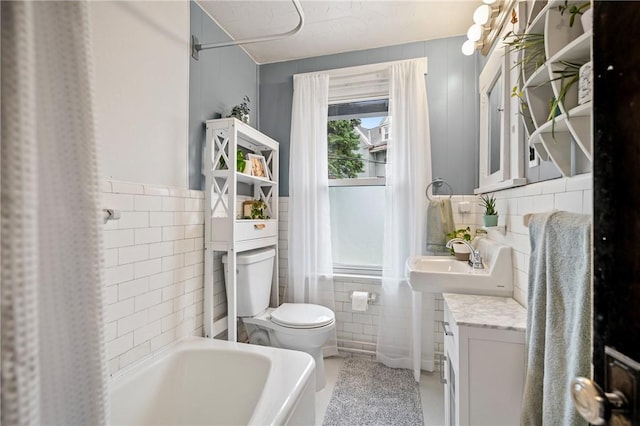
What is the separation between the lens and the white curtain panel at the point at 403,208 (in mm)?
2150

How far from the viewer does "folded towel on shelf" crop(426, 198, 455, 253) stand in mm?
2068

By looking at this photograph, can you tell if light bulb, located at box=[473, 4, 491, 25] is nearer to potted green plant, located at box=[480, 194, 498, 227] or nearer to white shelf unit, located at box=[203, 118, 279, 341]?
potted green plant, located at box=[480, 194, 498, 227]

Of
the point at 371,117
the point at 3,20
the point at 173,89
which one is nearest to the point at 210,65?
the point at 173,89

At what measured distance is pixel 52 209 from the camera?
1.07ft

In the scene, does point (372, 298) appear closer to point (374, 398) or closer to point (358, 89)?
point (374, 398)

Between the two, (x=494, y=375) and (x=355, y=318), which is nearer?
(x=494, y=375)

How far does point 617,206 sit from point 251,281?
1881 millimetres

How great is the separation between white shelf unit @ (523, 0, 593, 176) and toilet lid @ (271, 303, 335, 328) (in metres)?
1.51

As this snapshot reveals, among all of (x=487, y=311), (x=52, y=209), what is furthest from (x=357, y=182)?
(x=52, y=209)

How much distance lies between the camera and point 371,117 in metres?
2.50

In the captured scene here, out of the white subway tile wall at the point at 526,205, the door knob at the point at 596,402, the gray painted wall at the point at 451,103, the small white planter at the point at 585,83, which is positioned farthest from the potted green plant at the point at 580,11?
the gray painted wall at the point at 451,103

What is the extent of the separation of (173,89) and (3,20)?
157 centimetres

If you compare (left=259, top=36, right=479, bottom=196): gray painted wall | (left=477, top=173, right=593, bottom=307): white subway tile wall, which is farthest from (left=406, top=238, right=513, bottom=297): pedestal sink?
(left=259, top=36, right=479, bottom=196): gray painted wall

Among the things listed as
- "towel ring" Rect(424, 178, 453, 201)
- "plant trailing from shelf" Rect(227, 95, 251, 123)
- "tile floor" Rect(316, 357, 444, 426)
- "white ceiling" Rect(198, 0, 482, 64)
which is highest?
"white ceiling" Rect(198, 0, 482, 64)
